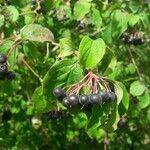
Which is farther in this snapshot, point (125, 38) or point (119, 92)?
point (125, 38)

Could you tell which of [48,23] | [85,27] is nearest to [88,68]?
[48,23]

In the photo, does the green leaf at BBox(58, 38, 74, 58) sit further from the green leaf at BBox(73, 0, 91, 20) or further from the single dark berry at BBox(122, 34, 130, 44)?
the single dark berry at BBox(122, 34, 130, 44)

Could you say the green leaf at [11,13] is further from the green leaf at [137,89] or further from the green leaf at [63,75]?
the green leaf at [137,89]

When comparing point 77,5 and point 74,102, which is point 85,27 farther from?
point 74,102

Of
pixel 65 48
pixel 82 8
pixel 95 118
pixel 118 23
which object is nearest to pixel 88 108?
pixel 95 118

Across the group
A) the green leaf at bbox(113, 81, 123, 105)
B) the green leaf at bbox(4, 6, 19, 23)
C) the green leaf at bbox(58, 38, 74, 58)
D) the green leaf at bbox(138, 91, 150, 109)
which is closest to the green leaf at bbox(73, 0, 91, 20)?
the green leaf at bbox(4, 6, 19, 23)

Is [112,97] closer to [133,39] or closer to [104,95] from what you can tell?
[104,95]
